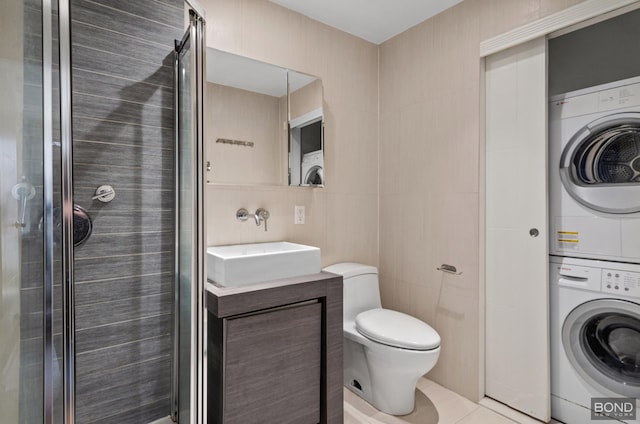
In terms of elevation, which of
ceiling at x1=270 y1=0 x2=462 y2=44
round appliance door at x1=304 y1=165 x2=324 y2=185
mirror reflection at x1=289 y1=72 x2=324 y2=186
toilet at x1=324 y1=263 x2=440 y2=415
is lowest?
toilet at x1=324 y1=263 x2=440 y2=415

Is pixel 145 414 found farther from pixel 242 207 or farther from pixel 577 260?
pixel 577 260

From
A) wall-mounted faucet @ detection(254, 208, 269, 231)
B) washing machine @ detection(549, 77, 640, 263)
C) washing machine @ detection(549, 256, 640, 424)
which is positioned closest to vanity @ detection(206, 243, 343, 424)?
wall-mounted faucet @ detection(254, 208, 269, 231)

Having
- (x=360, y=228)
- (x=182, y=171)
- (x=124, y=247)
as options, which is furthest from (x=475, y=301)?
(x=124, y=247)

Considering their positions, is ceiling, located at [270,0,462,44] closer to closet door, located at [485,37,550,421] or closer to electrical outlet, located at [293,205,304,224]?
closet door, located at [485,37,550,421]

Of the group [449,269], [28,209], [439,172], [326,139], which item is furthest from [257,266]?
[439,172]

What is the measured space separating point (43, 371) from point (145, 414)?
1095 millimetres

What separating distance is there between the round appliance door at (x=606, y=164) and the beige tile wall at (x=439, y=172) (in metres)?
0.46

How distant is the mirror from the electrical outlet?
164mm

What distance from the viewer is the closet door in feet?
5.56

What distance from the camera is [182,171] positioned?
1.35m

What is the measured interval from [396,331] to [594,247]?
3.62 ft

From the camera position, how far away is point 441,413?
182cm

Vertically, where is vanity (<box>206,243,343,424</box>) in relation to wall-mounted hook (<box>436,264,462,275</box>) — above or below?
below

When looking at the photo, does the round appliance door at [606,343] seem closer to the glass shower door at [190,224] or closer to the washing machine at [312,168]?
the washing machine at [312,168]
